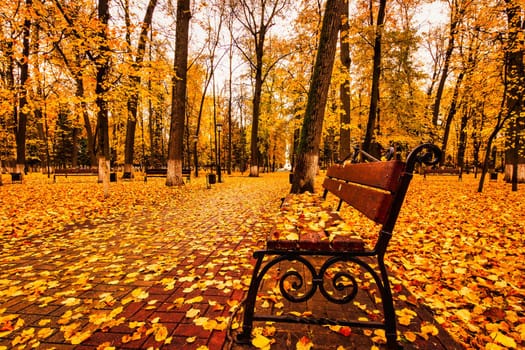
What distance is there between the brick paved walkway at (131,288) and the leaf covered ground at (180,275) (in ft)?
0.04

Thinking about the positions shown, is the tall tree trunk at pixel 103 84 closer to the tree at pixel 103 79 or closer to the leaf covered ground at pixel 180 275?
the tree at pixel 103 79

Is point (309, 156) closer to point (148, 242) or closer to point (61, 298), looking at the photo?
point (148, 242)

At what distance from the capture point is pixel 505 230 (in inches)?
170

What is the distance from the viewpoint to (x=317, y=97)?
578 centimetres

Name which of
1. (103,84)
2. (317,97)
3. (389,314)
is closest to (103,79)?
(103,84)

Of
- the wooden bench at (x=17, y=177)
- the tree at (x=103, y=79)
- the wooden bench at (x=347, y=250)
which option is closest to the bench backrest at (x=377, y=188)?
the wooden bench at (x=347, y=250)

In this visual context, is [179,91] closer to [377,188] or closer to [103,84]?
[103,84]

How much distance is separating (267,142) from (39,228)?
26.2 metres

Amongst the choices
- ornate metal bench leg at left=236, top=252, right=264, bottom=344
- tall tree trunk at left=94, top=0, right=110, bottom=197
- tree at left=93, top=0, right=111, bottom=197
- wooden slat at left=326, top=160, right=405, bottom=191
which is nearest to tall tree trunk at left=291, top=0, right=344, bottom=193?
wooden slat at left=326, top=160, right=405, bottom=191

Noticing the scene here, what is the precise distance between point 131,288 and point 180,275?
49cm

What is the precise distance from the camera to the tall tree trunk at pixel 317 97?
225 inches

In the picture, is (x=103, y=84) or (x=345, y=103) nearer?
(x=103, y=84)

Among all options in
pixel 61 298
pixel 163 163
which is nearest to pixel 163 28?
pixel 61 298

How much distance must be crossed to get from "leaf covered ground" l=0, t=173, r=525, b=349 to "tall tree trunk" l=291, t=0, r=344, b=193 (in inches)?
62.6
